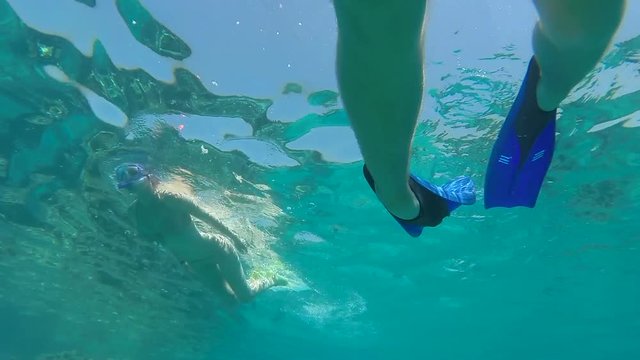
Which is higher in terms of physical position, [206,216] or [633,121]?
[633,121]

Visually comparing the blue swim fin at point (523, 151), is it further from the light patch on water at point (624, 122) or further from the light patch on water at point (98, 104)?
the light patch on water at point (624, 122)

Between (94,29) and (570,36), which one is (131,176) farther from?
(570,36)

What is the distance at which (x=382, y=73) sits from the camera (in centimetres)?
209

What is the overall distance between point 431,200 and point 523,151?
0.70m

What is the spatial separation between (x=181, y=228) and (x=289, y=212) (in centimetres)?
422

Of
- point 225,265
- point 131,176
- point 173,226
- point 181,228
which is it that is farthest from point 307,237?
point 131,176

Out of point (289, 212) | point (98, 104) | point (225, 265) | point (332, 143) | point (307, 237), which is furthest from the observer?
point (307, 237)

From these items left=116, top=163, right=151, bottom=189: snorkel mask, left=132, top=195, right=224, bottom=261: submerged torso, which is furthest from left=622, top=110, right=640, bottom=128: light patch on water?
left=116, top=163, right=151, bottom=189: snorkel mask

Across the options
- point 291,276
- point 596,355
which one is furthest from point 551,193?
point 596,355

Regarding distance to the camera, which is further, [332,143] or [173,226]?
[173,226]

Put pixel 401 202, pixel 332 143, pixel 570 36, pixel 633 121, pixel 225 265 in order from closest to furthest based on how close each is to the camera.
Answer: pixel 570 36
pixel 401 202
pixel 633 121
pixel 332 143
pixel 225 265

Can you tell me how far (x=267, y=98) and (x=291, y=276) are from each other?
13.1 meters

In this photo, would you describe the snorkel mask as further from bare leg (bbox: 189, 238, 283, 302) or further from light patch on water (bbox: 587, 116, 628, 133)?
light patch on water (bbox: 587, 116, 628, 133)

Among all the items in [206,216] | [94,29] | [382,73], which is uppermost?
[94,29]
